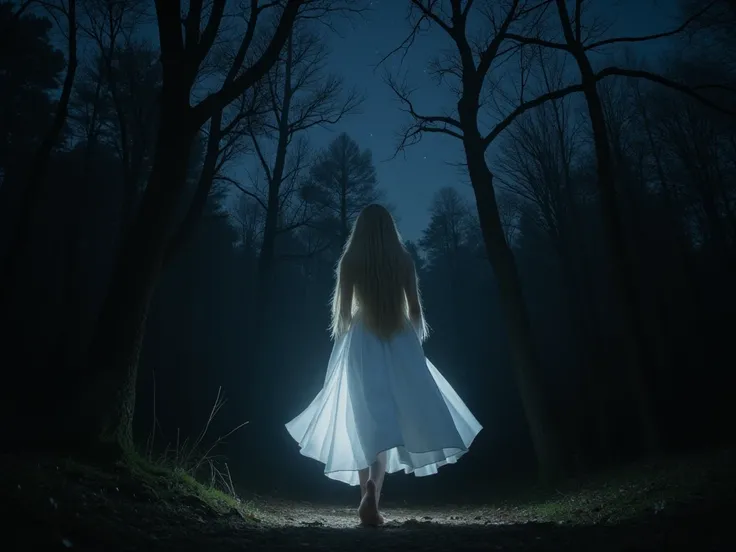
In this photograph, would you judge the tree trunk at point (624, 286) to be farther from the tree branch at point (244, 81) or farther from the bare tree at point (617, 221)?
the tree branch at point (244, 81)

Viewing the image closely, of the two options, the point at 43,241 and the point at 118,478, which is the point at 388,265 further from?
the point at 43,241

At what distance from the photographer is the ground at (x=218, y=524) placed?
225 centimetres

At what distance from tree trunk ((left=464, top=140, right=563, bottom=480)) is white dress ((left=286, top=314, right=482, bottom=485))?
8.44 ft

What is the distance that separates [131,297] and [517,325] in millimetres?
4933

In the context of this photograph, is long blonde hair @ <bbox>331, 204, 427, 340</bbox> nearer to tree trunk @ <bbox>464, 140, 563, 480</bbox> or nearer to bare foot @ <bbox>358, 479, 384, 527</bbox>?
bare foot @ <bbox>358, 479, 384, 527</bbox>

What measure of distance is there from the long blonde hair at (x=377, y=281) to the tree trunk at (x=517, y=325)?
2.76m

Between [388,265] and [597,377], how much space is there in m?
10.2

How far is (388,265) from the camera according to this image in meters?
4.30

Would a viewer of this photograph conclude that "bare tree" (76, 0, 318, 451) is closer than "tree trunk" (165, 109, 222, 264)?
Yes

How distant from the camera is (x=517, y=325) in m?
6.74

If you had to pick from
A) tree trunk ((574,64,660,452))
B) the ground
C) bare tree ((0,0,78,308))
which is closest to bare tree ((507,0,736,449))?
tree trunk ((574,64,660,452))

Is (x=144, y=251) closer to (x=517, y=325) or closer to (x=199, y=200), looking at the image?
(x=199, y=200)

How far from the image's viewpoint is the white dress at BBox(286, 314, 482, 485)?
12.2ft

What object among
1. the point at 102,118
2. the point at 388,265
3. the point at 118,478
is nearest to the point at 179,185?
the point at 388,265
